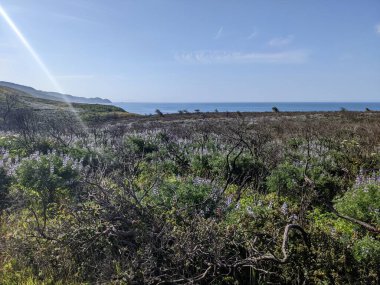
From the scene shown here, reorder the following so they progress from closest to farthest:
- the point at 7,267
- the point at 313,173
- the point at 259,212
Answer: the point at 7,267 < the point at 259,212 < the point at 313,173

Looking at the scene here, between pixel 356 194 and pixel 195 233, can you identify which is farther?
pixel 356 194

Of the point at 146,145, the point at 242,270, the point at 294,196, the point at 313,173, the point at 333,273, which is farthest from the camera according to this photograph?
the point at 146,145

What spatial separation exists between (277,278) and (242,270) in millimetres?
404

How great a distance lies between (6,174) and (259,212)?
5.91 m

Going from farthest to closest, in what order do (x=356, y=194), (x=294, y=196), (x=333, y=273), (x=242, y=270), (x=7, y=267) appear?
(x=294, y=196) → (x=356, y=194) → (x=7, y=267) → (x=242, y=270) → (x=333, y=273)

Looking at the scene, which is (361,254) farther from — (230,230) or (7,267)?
(7,267)

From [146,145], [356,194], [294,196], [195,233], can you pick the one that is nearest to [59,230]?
[195,233]

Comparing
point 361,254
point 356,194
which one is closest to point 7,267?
point 361,254

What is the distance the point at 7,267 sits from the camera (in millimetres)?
4598

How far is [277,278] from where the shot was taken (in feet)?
13.8

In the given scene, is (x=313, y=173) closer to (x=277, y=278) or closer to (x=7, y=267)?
(x=277, y=278)

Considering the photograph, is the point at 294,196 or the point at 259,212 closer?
the point at 259,212

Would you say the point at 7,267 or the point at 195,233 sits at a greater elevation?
the point at 195,233

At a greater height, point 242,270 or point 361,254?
point 361,254
